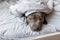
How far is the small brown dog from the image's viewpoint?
119cm

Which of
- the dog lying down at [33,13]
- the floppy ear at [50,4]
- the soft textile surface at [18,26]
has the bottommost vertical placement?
the soft textile surface at [18,26]

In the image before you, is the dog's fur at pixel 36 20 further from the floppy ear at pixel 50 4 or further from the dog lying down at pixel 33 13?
the floppy ear at pixel 50 4

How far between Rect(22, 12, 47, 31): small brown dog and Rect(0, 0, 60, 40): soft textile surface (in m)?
0.05

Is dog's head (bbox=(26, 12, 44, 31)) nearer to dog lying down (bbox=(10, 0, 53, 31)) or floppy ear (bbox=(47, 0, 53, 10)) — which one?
dog lying down (bbox=(10, 0, 53, 31))

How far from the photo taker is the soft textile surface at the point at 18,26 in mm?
1180

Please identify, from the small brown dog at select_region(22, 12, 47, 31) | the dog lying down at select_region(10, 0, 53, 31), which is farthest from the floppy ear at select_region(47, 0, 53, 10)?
the small brown dog at select_region(22, 12, 47, 31)

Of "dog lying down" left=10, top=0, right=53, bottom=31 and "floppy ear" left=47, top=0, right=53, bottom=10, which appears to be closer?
"dog lying down" left=10, top=0, right=53, bottom=31

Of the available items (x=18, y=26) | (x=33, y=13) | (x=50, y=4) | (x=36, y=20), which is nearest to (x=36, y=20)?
(x=36, y=20)

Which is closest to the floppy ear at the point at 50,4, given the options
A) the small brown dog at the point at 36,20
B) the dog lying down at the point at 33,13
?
the dog lying down at the point at 33,13

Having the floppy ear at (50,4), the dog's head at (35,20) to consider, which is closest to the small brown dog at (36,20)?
the dog's head at (35,20)

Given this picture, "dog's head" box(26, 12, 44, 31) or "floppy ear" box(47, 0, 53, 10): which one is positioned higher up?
"floppy ear" box(47, 0, 53, 10)

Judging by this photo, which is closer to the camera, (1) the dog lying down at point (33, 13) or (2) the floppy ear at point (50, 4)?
(1) the dog lying down at point (33, 13)

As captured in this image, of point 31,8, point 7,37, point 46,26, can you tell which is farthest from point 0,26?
point 46,26

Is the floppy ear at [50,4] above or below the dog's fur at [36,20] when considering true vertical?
above
